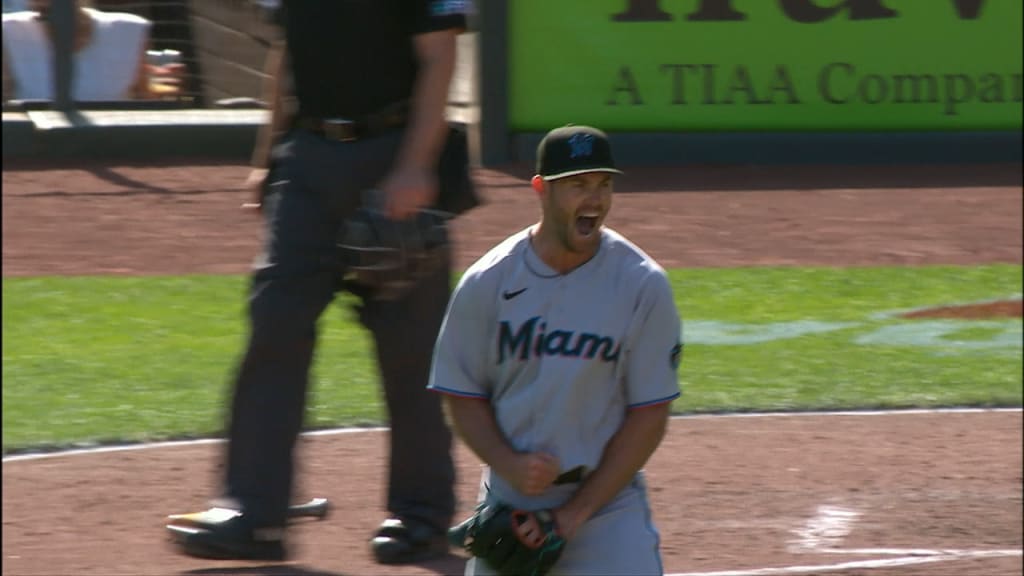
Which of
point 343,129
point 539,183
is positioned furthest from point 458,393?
point 343,129

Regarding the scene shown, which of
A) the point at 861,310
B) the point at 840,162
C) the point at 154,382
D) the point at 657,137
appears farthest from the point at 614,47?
the point at 154,382

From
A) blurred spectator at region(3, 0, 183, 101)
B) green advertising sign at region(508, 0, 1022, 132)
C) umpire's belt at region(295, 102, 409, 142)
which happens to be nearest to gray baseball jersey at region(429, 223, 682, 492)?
umpire's belt at region(295, 102, 409, 142)

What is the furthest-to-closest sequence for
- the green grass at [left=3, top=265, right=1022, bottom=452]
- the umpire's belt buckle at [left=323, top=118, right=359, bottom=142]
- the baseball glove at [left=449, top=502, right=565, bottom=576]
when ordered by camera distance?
the green grass at [left=3, top=265, right=1022, bottom=452], the umpire's belt buckle at [left=323, top=118, right=359, bottom=142], the baseball glove at [left=449, top=502, right=565, bottom=576]

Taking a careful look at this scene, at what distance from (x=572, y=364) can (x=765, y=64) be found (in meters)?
13.7

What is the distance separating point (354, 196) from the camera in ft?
17.4

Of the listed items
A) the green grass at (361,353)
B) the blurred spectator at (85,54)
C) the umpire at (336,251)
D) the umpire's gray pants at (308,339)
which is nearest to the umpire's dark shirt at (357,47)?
the umpire at (336,251)

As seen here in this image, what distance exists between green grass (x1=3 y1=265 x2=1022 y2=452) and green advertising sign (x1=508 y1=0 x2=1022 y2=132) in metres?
4.91

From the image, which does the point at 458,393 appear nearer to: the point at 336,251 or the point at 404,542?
the point at 336,251

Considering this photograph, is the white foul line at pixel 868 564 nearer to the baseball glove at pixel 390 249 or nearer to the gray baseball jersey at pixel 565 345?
the baseball glove at pixel 390 249

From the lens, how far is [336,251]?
5.25m

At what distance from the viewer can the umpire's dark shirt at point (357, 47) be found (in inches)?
207

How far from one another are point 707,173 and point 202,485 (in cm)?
1069

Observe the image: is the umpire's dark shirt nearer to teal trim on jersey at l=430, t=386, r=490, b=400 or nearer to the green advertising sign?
teal trim on jersey at l=430, t=386, r=490, b=400

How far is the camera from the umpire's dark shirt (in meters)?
5.25
